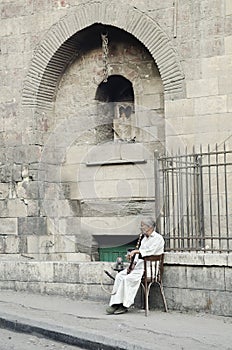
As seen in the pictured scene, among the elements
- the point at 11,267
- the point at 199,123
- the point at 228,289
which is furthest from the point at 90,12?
the point at 228,289

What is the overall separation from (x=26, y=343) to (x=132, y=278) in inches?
69.7

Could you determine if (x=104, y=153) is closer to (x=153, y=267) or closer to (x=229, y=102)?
(x=229, y=102)

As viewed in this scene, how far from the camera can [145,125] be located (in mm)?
12875

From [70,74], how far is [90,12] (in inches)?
56.9

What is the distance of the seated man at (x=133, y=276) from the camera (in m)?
9.30

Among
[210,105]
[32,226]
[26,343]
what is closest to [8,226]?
[32,226]

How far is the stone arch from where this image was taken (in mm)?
12000

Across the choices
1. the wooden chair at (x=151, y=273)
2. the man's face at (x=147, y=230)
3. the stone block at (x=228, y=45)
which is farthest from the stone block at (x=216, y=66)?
the wooden chair at (x=151, y=273)

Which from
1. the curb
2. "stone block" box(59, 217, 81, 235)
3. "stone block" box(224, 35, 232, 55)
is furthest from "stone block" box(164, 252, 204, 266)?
"stone block" box(59, 217, 81, 235)

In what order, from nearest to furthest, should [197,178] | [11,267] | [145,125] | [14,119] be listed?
[197,178] < [11,267] < [145,125] < [14,119]

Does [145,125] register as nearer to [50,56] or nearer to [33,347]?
[50,56]

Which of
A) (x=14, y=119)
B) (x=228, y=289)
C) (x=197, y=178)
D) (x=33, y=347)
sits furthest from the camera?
(x=14, y=119)

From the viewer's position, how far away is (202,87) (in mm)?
11516

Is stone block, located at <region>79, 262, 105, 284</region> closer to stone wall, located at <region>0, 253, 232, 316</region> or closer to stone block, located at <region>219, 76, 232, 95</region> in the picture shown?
stone wall, located at <region>0, 253, 232, 316</region>
